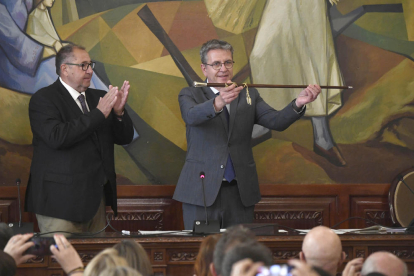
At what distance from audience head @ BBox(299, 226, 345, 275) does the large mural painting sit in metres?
2.60

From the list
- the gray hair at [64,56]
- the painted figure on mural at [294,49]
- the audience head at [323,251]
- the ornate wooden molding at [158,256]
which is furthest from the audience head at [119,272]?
the painted figure on mural at [294,49]

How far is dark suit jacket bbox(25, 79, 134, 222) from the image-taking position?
3.55 meters

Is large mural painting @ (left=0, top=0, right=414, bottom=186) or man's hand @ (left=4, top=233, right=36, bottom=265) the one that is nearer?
man's hand @ (left=4, top=233, right=36, bottom=265)

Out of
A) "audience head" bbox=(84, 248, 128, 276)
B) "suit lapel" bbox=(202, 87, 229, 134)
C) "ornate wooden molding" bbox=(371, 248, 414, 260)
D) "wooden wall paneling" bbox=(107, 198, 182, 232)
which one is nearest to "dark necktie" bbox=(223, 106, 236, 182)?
"suit lapel" bbox=(202, 87, 229, 134)

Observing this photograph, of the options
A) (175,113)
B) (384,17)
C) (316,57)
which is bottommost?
(175,113)

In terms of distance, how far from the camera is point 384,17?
4.81 m

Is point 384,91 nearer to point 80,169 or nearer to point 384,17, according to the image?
point 384,17

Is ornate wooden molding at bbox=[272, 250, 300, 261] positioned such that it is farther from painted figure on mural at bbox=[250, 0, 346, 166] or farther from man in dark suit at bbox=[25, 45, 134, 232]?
painted figure on mural at bbox=[250, 0, 346, 166]

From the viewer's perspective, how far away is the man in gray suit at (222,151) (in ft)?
12.0

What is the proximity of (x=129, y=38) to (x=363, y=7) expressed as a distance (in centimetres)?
199

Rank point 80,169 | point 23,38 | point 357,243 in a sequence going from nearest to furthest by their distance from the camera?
Result: point 357,243, point 80,169, point 23,38

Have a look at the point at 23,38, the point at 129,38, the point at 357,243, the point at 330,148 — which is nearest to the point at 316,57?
the point at 330,148

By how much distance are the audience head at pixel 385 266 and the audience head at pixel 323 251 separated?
16 centimetres

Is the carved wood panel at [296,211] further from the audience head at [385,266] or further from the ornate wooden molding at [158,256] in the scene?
the audience head at [385,266]
